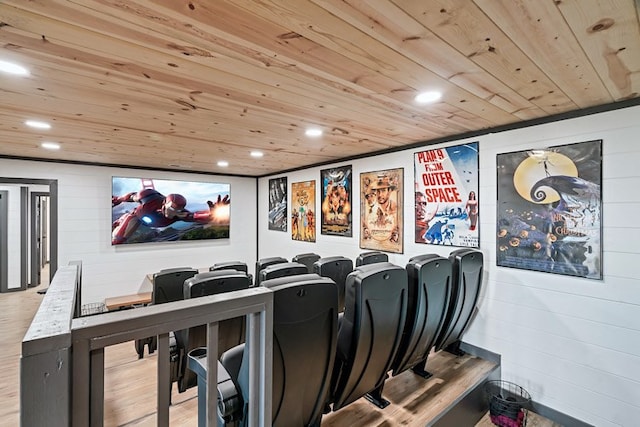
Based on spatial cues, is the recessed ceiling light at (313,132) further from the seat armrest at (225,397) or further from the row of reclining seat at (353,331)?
the seat armrest at (225,397)

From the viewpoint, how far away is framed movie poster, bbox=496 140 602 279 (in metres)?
2.27

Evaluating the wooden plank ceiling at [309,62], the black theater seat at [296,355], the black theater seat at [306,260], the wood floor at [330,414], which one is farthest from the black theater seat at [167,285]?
the black theater seat at [296,355]

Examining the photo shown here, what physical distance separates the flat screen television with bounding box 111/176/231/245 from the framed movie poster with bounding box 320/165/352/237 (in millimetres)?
2379

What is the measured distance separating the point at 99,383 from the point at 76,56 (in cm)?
154

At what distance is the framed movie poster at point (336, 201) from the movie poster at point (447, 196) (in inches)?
45.1

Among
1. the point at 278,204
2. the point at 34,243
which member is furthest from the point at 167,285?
the point at 34,243

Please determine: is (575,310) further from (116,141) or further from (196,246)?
(196,246)

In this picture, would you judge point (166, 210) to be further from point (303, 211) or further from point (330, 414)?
point (330, 414)

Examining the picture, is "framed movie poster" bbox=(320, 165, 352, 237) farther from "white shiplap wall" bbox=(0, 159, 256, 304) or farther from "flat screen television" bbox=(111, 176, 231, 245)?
"white shiplap wall" bbox=(0, 159, 256, 304)

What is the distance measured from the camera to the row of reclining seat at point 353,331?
132 cm

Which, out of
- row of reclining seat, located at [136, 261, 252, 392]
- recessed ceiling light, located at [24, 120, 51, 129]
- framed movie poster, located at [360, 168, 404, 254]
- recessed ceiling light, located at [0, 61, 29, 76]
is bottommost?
row of reclining seat, located at [136, 261, 252, 392]

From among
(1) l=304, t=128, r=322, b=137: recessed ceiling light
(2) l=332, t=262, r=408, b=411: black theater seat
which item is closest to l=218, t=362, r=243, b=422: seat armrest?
(2) l=332, t=262, r=408, b=411: black theater seat

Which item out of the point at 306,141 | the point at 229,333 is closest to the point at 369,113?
the point at 306,141

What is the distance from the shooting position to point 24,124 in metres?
2.70
